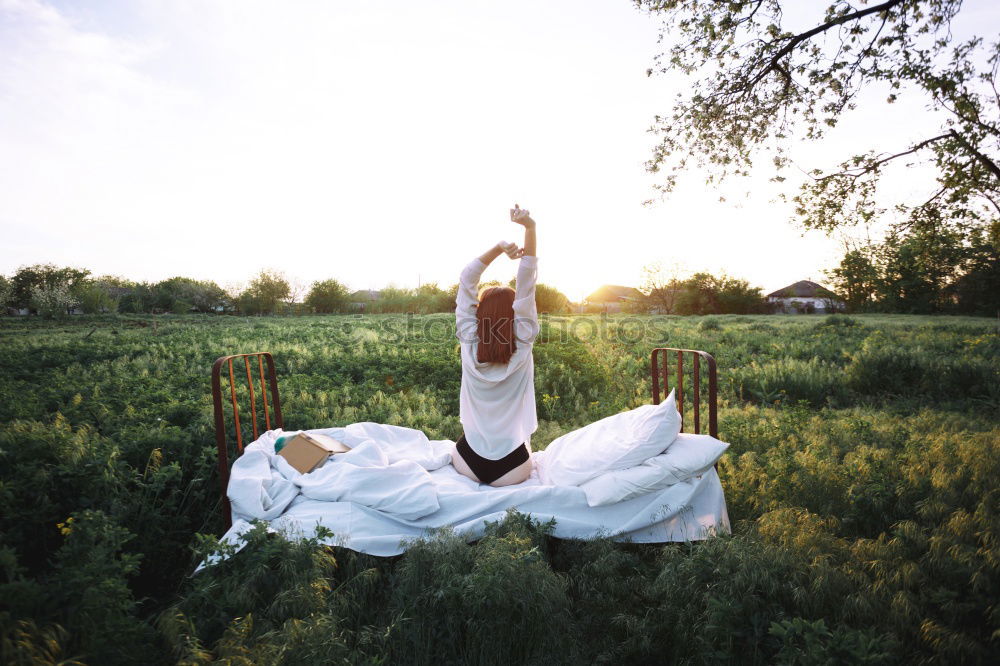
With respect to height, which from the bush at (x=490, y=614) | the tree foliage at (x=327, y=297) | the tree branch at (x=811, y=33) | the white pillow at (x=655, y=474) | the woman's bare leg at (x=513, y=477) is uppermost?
the tree branch at (x=811, y=33)

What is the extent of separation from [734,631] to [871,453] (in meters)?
3.86

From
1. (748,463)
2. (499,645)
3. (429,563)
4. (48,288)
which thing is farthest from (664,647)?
(48,288)

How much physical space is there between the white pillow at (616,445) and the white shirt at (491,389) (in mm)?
432

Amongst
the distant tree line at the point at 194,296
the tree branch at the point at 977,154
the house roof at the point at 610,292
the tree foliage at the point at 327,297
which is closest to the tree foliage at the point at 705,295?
the house roof at the point at 610,292

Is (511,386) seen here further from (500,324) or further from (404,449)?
(404,449)

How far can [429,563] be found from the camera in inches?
119

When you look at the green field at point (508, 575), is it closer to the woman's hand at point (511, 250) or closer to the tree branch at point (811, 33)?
the woman's hand at point (511, 250)

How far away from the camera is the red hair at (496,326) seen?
3.82 meters

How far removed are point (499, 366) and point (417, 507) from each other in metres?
1.24

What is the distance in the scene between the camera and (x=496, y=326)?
3865 millimetres

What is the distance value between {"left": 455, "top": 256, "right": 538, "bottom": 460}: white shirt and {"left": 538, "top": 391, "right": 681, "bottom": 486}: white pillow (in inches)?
17.0

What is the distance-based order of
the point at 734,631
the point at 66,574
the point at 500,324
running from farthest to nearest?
the point at 500,324 < the point at 734,631 < the point at 66,574

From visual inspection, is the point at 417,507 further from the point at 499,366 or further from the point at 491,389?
the point at 499,366

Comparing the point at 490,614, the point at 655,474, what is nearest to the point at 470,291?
the point at 655,474
